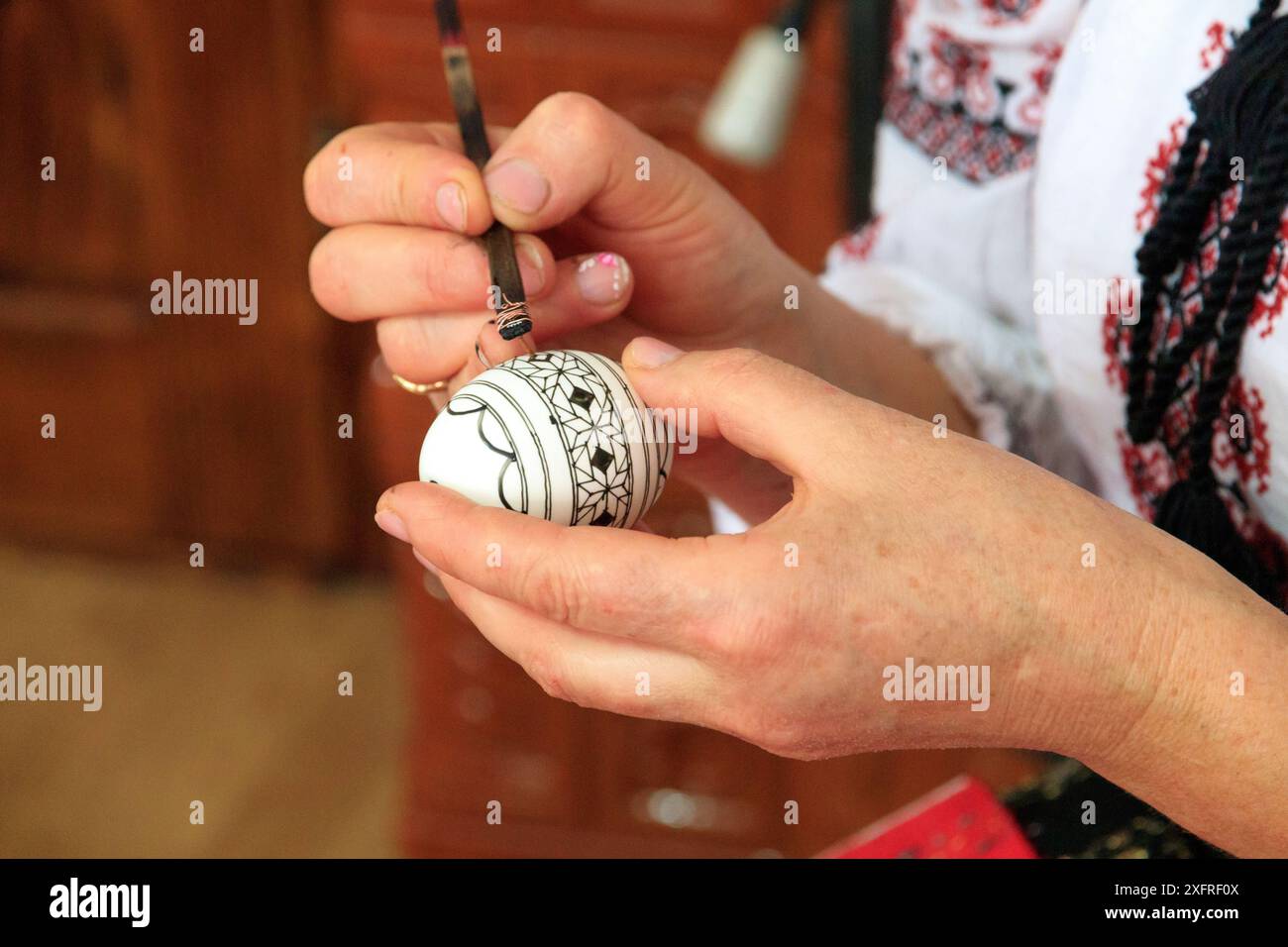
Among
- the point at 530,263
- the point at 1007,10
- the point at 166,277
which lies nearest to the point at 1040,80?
the point at 1007,10

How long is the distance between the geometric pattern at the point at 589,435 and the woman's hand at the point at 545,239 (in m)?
0.11

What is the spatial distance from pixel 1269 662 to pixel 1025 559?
127 mm

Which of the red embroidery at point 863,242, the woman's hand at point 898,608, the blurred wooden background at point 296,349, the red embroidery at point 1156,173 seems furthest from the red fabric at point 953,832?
the blurred wooden background at point 296,349

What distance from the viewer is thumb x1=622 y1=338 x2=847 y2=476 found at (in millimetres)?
585

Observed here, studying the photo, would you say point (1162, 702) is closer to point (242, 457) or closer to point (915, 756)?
point (915, 756)

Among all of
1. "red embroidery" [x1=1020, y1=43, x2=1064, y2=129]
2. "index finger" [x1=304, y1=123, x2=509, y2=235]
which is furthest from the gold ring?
"red embroidery" [x1=1020, y1=43, x2=1064, y2=129]

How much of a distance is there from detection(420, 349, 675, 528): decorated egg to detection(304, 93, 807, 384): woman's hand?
10 centimetres

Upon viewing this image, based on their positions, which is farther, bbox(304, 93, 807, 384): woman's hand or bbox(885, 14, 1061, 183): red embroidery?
bbox(885, 14, 1061, 183): red embroidery

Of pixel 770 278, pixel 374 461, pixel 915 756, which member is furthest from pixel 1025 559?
pixel 374 461

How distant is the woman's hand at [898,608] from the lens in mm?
552

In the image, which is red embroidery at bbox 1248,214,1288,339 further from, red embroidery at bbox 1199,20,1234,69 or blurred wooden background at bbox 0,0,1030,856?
blurred wooden background at bbox 0,0,1030,856

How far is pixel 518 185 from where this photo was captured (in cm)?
71

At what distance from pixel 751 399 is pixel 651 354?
0.08 m

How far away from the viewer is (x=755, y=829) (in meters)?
1.66
